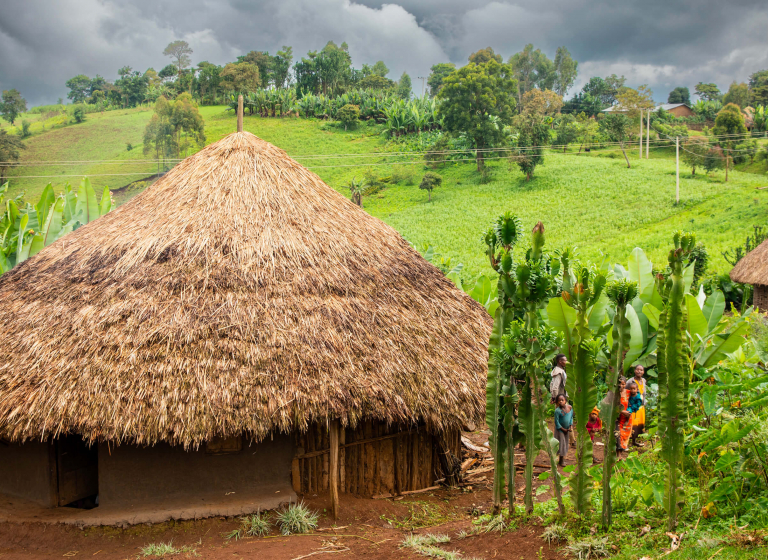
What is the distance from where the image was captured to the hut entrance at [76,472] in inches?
297

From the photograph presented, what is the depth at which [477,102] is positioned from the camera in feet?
133

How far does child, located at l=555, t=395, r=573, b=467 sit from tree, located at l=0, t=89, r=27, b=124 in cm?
5837

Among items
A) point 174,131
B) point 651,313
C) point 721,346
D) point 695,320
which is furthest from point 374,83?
point 695,320

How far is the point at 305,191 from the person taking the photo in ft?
29.2

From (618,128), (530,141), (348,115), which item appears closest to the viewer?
(530,141)

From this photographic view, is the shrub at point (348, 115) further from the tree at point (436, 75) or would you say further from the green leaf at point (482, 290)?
the green leaf at point (482, 290)

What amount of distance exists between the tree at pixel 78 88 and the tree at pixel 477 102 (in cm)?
3693

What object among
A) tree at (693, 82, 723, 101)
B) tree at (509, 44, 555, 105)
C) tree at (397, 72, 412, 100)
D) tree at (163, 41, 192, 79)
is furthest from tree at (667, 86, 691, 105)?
tree at (163, 41, 192, 79)

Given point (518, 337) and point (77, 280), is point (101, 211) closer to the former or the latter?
point (77, 280)

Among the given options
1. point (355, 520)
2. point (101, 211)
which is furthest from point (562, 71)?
point (355, 520)

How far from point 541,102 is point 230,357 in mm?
53443

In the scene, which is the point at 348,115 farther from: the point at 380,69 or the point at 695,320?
the point at 695,320

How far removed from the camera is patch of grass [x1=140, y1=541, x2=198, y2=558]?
6.02m

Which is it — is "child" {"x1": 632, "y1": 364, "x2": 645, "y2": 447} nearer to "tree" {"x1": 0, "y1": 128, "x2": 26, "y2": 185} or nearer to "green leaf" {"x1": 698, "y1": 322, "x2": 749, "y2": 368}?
"green leaf" {"x1": 698, "y1": 322, "x2": 749, "y2": 368}
